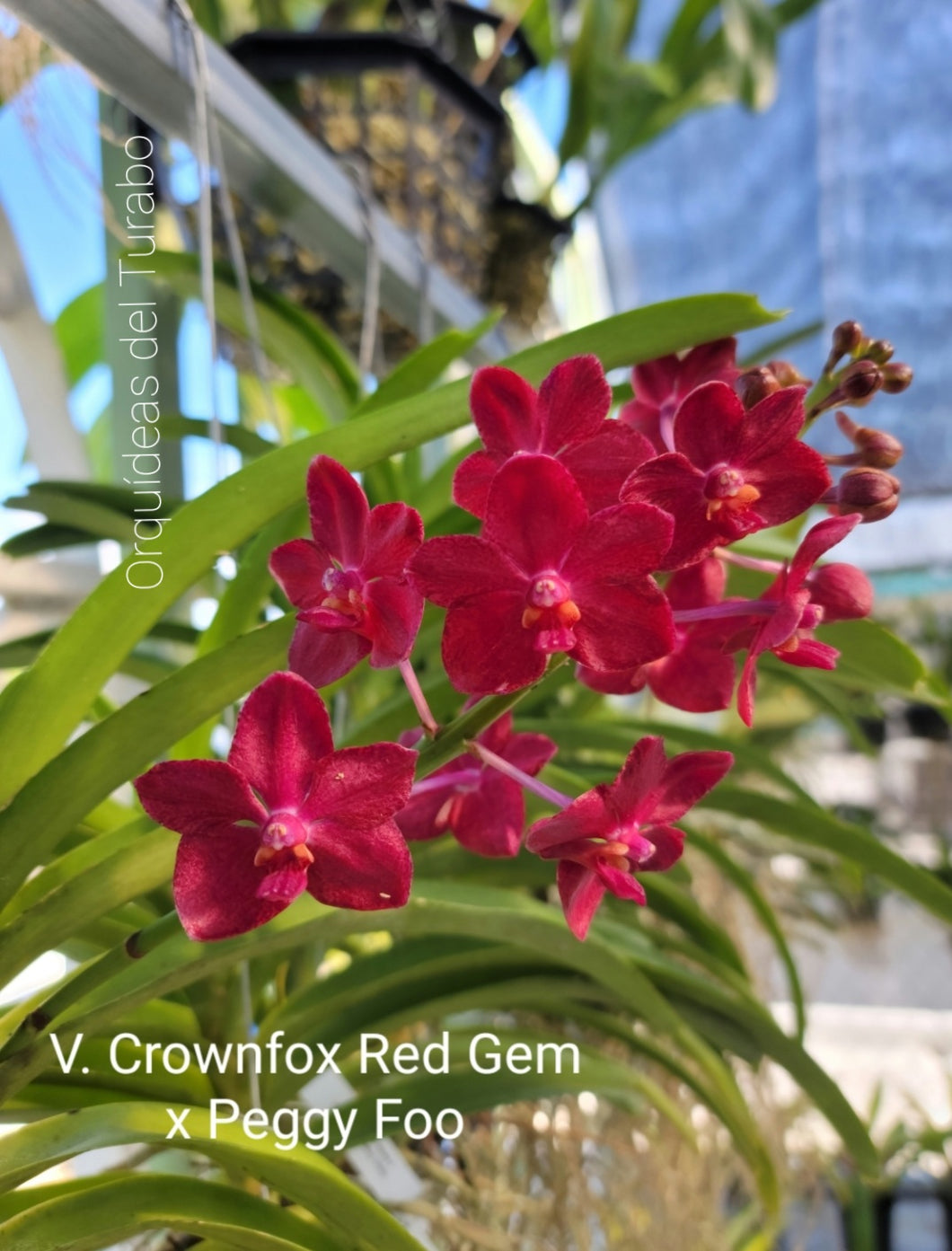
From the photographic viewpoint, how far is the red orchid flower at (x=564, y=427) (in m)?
0.30

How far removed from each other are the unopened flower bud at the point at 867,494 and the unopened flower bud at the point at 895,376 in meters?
0.06

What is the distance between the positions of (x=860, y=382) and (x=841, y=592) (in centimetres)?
8

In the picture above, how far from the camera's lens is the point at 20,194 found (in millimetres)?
847

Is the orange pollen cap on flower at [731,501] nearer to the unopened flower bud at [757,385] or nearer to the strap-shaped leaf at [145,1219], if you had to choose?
the unopened flower bud at [757,385]

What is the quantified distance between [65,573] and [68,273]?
406mm

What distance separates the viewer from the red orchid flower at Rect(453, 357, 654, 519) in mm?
296

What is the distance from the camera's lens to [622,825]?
0.28 m

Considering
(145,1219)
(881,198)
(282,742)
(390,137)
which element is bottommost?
(145,1219)

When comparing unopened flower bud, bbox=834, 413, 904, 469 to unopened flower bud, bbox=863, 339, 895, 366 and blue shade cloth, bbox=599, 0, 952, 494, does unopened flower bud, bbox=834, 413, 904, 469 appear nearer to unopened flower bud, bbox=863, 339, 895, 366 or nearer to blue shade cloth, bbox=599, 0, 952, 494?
unopened flower bud, bbox=863, 339, 895, 366

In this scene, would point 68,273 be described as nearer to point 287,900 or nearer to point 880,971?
point 287,900

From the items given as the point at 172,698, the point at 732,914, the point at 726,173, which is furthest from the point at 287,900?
the point at 726,173

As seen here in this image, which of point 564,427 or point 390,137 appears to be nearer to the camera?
point 564,427

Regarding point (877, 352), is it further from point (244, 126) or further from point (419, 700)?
point (244, 126)

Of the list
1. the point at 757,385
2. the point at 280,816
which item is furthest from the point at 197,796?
the point at 757,385
